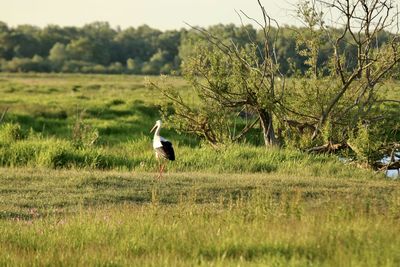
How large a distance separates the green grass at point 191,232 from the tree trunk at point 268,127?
6799mm

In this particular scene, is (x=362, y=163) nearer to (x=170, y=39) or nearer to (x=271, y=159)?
(x=271, y=159)

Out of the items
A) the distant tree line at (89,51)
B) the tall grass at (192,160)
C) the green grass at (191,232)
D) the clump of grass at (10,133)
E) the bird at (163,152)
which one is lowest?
the distant tree line at (89,51)

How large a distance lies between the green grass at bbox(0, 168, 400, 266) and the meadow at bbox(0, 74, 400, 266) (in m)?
0.02

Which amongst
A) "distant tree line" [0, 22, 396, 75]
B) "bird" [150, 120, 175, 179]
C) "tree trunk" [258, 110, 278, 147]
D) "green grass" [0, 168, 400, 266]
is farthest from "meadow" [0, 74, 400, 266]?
"distant tree line" [0, 22, 396, 75]

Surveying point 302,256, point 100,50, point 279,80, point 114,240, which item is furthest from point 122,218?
point 100,50

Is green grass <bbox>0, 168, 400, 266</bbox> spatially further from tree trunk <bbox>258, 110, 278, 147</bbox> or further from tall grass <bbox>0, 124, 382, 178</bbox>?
tree trunk <bbox>258, 110, 278, 147</bbox>

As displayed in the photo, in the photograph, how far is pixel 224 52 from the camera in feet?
62.5

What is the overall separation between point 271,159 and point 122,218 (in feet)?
26.3

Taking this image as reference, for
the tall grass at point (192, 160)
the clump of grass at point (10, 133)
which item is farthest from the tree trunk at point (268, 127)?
the clump of grass at point (10, 133)

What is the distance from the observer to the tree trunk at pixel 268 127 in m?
19.2

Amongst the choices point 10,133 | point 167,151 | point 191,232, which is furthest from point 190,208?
point 10,133

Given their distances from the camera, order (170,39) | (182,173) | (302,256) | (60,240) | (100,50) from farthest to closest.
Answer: (170,39) < (100,50) < (182,173) < (60,240) < (302,256)

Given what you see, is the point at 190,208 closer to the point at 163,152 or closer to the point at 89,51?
the point at 163,152

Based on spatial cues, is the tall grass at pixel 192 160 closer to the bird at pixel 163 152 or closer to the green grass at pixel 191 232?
the bird at pixel 163 152
